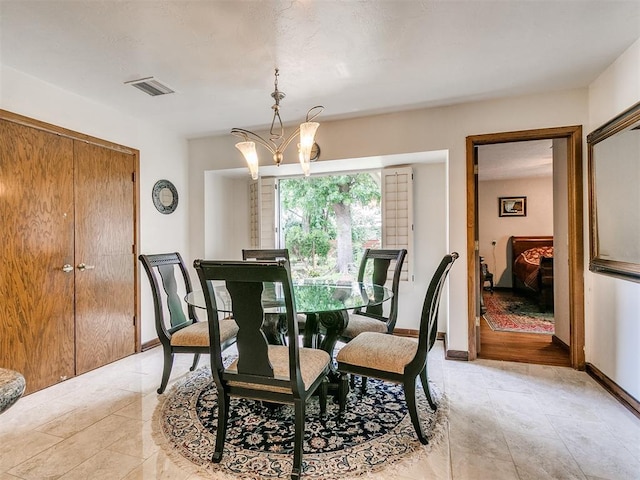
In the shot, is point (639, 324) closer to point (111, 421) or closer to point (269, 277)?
point (269, 277)

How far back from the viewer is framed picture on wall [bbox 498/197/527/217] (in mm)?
6949

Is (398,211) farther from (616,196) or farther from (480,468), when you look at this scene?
(480,468)

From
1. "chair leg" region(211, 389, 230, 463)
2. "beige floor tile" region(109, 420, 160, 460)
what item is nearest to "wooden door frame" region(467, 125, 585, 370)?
"chair leg" region(211, 389, 230, 463)

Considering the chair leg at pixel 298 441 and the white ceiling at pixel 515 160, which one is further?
the white ceiling at pixel 515 160

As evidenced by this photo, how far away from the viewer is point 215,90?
2.89 metres

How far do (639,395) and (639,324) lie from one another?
0.45m

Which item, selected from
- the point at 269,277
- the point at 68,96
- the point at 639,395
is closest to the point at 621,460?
the point at 639,395

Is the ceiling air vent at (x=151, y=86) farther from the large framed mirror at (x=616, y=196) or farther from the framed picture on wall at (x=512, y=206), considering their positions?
the framed picture on wall at (x=512, y=206)

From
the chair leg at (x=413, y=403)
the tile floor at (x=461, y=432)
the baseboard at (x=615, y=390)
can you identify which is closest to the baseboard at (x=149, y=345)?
the tile floor at (x=461, y=432)

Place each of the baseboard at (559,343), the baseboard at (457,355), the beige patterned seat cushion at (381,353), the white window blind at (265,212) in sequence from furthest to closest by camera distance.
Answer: the white window blind at (265,212)
the baseboard at (559,343)
the baseboard at (457,355)
the beige patterned seat cushion at (381,353)

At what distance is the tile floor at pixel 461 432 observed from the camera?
1.71m

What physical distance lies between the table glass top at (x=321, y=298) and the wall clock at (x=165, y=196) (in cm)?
147

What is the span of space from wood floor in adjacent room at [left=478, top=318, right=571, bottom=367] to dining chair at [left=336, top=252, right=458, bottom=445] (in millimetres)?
1687

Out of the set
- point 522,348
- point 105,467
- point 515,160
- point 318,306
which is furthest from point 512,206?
point 105,467
